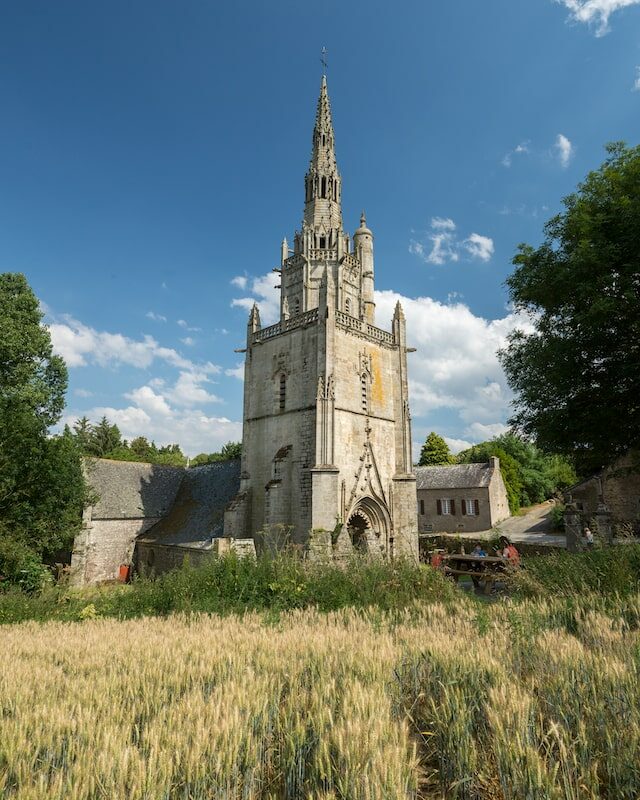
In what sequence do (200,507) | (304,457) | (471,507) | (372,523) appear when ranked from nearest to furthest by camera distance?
(304,457)
(372,523)
(200,507)
(471,507)

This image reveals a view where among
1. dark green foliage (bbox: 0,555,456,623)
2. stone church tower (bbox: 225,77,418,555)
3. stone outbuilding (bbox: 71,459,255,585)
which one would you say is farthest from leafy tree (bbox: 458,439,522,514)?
dark green foliage (bbox: 0,555,456,623)

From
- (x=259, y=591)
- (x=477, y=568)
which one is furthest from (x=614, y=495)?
(x=259, y=591)

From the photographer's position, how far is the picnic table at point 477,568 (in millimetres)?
13914

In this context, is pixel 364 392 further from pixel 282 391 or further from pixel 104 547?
pixel 104 547

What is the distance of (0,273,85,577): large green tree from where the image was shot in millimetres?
15664

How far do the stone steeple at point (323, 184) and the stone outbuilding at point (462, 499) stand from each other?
74.6ft

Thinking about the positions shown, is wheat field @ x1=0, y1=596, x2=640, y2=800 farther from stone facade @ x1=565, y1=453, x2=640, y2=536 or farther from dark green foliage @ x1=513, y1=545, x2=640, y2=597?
stone facade @ x1=565, y1=453, x2=640, y2=536

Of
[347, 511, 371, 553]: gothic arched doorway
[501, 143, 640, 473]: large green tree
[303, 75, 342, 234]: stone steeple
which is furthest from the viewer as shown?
[303, 75, 342, 234]: stone steeple

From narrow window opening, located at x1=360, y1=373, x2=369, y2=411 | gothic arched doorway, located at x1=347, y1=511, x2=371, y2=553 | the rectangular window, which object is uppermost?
narrow window opening, located at x1=360, y1=373, x2=369, y2=411

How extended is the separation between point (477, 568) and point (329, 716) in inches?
651

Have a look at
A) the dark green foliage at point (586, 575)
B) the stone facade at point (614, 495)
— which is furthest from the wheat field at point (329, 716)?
the stone facade at point (614, 495)

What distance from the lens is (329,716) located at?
9.82 ft

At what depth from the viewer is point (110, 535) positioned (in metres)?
24.8

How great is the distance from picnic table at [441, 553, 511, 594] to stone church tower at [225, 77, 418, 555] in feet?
8.71
